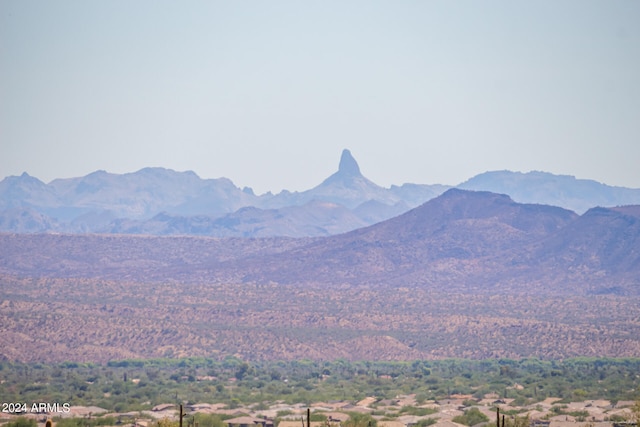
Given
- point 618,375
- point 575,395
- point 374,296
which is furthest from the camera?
point 374,296

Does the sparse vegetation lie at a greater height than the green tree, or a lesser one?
greater

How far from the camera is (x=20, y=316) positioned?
148875 mm

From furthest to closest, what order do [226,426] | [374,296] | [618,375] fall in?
[374,296], [618,375], [226,426]

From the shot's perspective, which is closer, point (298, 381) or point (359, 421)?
point (359, 421)

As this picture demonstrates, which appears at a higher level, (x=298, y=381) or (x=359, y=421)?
(x=298, y=381)

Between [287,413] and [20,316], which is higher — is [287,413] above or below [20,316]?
below

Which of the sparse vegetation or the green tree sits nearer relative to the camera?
the green tree

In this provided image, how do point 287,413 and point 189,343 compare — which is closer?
point 287,413

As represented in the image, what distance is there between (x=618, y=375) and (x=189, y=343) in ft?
185

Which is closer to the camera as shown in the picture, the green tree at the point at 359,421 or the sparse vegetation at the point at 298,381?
the green tree at the point at 359,421

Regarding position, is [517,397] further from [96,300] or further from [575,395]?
[96,300]

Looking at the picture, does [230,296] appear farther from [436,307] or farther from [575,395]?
[575,395]

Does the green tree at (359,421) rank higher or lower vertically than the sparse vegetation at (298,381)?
lower

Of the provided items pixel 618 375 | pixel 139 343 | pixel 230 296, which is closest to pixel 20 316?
pixel 139 343
